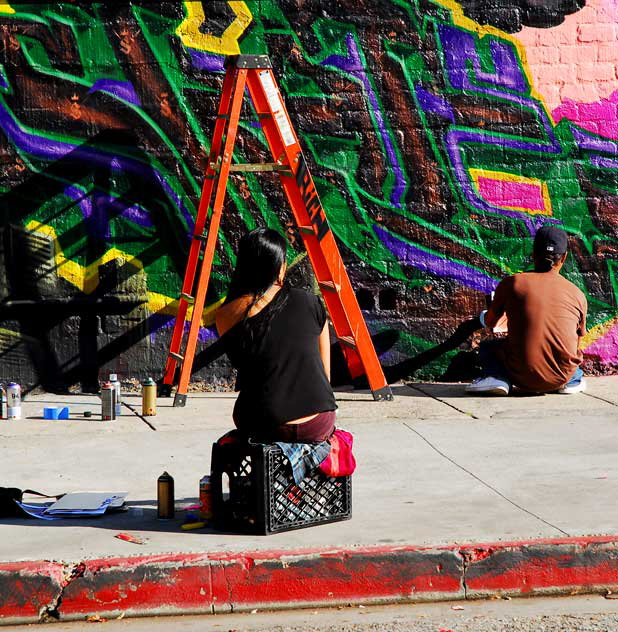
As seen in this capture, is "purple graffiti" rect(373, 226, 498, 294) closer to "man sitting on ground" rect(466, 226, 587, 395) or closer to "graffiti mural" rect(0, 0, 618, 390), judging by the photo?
"graffiti mural" rect(0, 0, 618, 390)

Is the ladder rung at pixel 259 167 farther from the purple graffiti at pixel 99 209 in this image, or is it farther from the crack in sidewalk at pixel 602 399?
the crack in sidewalk at pixel 602 399

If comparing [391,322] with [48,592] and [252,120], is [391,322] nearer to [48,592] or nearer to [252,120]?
[252,120]

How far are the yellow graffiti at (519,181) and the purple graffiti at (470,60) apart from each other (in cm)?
73

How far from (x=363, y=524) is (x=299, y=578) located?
691 mm

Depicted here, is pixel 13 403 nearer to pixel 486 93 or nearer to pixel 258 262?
pixel 258 262

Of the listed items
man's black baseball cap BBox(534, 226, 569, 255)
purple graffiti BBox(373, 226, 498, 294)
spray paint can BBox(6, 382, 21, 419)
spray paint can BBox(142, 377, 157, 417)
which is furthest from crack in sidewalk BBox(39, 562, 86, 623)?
purple graffiti BBox(373, 226, 498, 294)

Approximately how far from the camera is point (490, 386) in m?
9.17

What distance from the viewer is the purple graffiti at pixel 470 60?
9820mm

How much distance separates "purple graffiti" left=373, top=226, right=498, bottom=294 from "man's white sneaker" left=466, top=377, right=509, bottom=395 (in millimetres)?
1073

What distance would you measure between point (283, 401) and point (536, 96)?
531 centimetres

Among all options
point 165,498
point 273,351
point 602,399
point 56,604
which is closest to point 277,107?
point 602,399

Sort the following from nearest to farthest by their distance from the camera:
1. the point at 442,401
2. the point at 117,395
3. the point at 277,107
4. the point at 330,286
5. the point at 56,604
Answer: the point at 56,604 < the point at 117,395 < the point at 277,107 < the point at 330,286 < the point at 442,401

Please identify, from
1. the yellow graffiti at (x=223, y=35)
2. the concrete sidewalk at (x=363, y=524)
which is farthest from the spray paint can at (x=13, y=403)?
the yellow graffiti at (x=223, y=35)

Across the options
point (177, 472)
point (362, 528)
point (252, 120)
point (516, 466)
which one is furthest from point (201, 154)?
point (362, 528)
